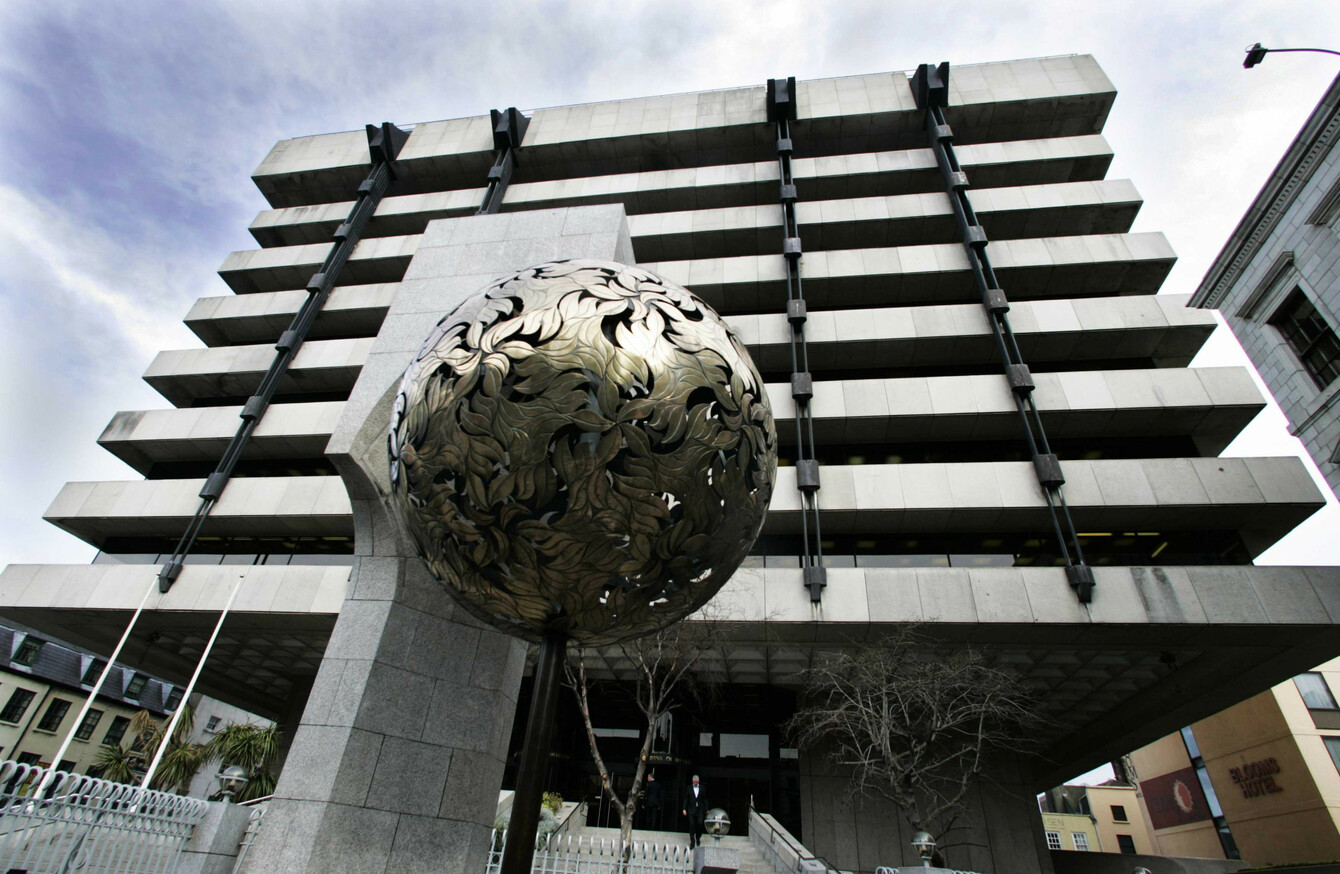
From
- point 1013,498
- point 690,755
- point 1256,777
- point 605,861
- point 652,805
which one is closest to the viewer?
point 605,861

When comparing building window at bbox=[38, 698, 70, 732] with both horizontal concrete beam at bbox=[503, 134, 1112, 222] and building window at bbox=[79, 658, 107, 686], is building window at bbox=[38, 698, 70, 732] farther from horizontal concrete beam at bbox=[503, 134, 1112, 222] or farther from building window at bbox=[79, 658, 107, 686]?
horizontal concrete beam at bbox=[503, 134, 1112, 222]

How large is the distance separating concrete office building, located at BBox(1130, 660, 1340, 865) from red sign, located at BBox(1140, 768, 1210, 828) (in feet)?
0.35

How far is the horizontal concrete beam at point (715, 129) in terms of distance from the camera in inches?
1028

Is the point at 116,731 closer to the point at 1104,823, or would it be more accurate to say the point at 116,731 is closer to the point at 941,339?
the point at 941,339

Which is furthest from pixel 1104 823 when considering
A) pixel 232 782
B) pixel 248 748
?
pixel 232 782

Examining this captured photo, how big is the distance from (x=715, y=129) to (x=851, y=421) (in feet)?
51.7

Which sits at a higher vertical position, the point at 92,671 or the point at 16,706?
the point at 92,671

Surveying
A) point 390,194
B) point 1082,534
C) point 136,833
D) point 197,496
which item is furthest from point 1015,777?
point 390,194

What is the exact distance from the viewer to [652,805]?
20094 mm

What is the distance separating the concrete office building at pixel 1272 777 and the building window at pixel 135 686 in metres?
58.1

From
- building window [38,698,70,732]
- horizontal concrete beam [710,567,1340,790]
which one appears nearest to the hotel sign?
horizontal concrete beam [710,567,1340,790]

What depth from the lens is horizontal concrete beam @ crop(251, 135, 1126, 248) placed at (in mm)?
25031

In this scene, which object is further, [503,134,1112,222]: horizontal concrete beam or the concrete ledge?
[503,134,1112,222]: horizontal concrete beam

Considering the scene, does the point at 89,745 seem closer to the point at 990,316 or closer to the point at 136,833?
the point at 136,833
